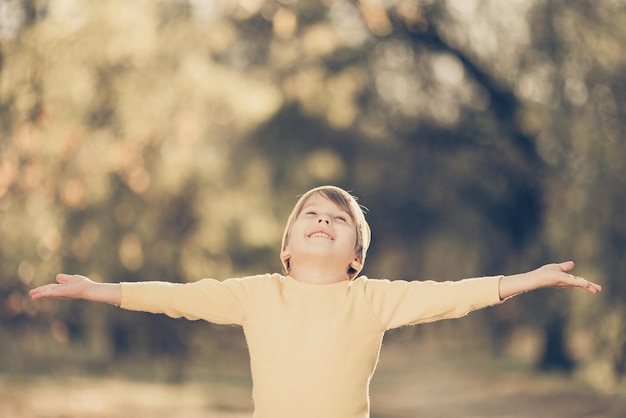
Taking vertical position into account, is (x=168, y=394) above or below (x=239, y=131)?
below

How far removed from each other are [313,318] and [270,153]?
13.2 metres

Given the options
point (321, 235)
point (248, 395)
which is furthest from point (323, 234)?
point (248, 395)

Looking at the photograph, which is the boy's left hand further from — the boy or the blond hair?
the blond hair

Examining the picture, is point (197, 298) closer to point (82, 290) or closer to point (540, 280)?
point (82, 290)

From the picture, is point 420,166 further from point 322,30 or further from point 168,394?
point 168,394

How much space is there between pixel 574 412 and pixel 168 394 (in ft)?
14.4

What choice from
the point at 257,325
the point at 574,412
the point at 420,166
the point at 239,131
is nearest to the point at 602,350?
the point at 574,412

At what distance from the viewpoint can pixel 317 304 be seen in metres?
3.76

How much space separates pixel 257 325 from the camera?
12.4 ft

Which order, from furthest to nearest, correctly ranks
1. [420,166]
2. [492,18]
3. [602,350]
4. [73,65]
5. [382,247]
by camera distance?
[382,247] → [420,166] → [492,18] → [602,350] → [73,65]

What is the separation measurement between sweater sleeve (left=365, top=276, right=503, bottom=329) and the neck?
107 mm

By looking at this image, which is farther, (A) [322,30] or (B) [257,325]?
(A) [322,30]

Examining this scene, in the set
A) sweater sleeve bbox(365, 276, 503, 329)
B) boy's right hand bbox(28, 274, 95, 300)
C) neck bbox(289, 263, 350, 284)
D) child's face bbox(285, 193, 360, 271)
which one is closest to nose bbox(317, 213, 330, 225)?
child's face bbox(285, 193, 360, 271)

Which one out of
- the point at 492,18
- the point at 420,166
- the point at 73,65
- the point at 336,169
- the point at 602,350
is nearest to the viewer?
the point at 73,65
